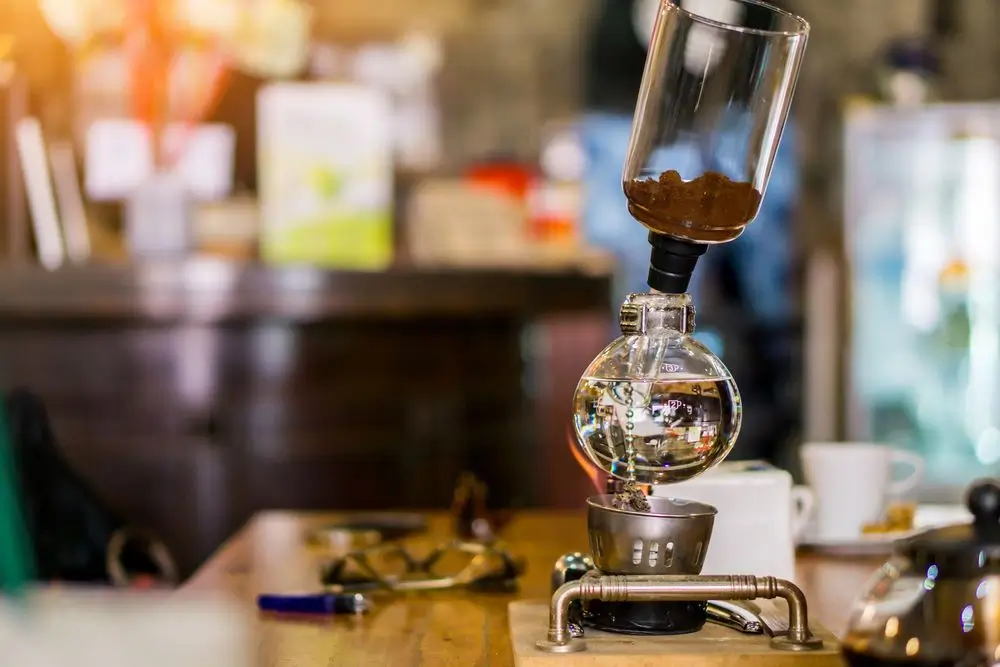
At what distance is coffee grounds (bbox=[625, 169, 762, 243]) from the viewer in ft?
2.80

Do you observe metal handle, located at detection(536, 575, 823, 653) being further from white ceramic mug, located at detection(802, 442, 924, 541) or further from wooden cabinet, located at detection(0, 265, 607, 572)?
wooden cabinet, located at detection(0, 265, 607, 572)

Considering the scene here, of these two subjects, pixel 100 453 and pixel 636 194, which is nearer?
pixel 636 194

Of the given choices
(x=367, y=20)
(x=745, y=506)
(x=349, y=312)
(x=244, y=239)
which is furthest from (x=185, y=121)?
(x=745, y=506)

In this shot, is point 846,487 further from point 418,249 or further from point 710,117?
point 418,249

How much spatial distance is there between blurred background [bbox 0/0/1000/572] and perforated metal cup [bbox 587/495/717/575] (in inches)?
71.7

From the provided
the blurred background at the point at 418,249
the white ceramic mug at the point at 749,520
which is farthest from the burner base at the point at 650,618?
the blurred background at the point at 418,249

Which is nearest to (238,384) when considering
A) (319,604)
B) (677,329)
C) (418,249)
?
(418,249)

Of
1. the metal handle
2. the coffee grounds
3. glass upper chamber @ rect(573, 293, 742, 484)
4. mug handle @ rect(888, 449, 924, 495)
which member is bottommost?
mug handle @ rect(888, 449, 924, 495)

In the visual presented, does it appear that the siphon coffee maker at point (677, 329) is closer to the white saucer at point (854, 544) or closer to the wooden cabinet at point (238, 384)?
the white saucer at point (854, 544)

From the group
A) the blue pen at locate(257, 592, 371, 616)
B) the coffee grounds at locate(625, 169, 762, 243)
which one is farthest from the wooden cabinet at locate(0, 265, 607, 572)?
the coffee grounds at locate(625, 169, 762, 243)

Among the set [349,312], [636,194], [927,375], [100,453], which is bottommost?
[927,375]

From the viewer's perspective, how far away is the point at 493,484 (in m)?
2.93

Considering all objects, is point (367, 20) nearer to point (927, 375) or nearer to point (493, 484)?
point (927, 375)

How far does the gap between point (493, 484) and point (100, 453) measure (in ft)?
2.78
